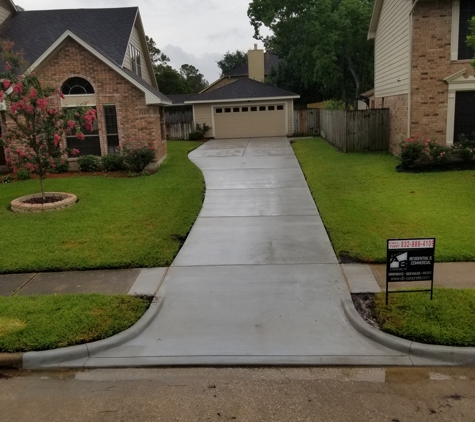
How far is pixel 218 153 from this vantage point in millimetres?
23344

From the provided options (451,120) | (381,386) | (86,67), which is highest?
(86,67)

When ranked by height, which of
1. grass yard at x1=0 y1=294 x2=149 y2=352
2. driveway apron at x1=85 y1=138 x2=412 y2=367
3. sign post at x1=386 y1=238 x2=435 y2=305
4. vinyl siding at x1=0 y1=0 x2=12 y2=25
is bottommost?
driveway apron at x1=85 y1=138 x2=412 y2=367

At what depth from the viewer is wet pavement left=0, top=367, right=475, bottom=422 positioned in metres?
3.99

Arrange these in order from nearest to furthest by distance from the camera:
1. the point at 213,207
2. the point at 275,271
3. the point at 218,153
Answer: the point at 275,271, the point at 213,207, the point at 218,153

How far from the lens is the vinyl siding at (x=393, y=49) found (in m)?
16.4

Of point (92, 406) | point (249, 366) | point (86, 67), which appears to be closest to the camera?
point (92, 406)

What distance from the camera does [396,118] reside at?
18.3m

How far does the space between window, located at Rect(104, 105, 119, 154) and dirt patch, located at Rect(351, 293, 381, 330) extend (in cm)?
1361

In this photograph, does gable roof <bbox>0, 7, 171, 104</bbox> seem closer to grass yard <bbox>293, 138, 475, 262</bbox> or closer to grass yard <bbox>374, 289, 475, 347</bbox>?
grass yard <bbox>293, 138, 475, 262</bbox>

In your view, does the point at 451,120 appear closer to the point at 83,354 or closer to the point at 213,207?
the point at 213,207

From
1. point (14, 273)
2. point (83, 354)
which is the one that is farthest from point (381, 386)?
point (14, 273)

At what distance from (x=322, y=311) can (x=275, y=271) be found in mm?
1492

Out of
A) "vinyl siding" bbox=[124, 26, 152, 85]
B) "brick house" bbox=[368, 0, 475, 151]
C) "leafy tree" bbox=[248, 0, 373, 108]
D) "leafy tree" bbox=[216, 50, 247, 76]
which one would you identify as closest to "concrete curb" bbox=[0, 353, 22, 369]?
"brick house" bbox=[368, 0, 475, 151]

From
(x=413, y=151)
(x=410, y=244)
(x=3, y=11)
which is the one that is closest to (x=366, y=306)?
(x=410, y=244)
